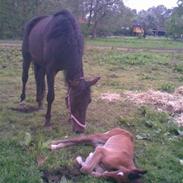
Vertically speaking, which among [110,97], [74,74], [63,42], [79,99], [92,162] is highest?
[63,42]

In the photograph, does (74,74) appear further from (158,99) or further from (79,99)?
(158,99)

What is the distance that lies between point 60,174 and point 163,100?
4446mm

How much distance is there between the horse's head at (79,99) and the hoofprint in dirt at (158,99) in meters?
2.32

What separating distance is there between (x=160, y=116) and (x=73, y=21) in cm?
240

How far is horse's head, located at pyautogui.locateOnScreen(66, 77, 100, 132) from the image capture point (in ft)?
19.2

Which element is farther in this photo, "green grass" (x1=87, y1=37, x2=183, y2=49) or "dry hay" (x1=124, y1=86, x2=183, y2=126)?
"green grass" (x1=87, y1=37, x2=183, y2=49)

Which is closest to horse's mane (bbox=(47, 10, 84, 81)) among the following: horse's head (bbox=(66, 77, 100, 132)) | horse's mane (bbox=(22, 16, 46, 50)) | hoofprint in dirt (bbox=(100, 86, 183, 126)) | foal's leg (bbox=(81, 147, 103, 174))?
horse's head (bbox=(66, 77, 100, 132))

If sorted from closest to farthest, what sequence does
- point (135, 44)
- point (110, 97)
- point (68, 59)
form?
point (68, 59) < point (110, 97) < point (135, 44)

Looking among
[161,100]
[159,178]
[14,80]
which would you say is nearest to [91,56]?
[14,80]

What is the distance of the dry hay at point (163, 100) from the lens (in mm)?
7934

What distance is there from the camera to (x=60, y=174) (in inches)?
185

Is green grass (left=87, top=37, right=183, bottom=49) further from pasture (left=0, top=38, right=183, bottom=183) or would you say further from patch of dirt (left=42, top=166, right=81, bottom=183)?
patch of dirt (left=42, top=166, right=81, bottom=183)

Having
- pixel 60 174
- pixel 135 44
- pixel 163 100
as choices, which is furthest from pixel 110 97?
pixel 135 44

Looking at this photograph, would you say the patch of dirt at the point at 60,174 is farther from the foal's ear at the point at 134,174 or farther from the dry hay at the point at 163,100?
the dry hay at the point at 163,100
